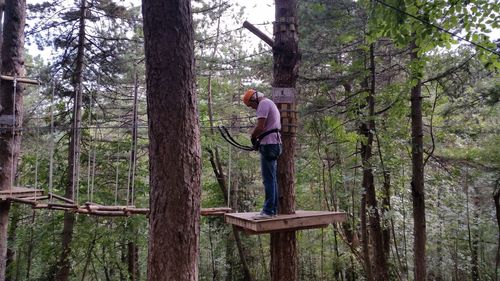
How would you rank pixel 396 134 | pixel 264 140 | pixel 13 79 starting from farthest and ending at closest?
pixel 396 134 → pixel 13 79 → pixel 264 140

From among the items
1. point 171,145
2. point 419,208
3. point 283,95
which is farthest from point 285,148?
point 419,208

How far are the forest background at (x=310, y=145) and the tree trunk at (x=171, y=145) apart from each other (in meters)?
2.36

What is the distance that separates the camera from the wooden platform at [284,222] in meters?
2.20

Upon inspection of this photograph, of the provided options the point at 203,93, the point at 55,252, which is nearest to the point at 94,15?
the point at 203,93

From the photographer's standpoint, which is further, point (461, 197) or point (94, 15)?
point (461, 197)

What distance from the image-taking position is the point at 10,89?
4.51 meters

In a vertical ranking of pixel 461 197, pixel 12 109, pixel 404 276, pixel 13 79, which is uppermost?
pixel 13 79

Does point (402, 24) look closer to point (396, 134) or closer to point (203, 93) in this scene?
point (396, 134)

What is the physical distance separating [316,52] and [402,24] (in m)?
2.69

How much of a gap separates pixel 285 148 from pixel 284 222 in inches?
23.9

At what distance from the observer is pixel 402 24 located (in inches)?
88.8

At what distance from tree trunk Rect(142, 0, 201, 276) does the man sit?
62 cm

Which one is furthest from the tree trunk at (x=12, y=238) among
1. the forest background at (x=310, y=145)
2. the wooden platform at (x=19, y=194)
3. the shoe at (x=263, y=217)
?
the shoe at (x=263, y=217)

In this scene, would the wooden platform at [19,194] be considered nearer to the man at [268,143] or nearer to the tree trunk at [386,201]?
the man at [268,143]
